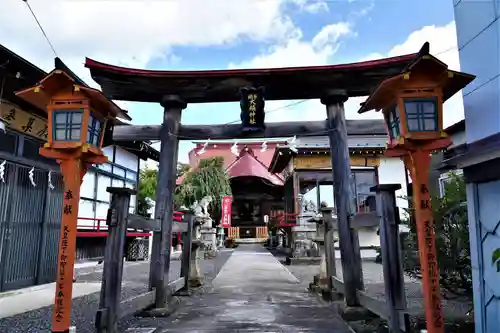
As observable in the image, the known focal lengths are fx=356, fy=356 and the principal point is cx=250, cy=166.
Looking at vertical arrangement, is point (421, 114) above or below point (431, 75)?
below

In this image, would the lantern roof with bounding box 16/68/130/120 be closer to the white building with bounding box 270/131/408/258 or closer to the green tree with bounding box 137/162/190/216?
the white building with bounding box 270/131/408/258

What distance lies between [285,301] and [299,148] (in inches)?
372

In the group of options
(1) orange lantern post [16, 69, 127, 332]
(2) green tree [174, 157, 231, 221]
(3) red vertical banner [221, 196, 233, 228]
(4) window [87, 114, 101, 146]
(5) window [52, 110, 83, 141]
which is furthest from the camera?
(2) green tree [174, 157, 231, 221]

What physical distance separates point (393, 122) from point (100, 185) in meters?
11.5

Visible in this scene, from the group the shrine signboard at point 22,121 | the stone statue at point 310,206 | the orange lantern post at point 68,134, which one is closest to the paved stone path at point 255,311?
the orange lantern post at point 68,134

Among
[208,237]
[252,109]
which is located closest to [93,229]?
[208,237]

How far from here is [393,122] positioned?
3742 mm

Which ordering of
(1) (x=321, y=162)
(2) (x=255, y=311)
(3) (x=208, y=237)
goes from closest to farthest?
(2) (x=255, y=311)
(1) (x=321, y=162)
(3) (x=208, y=237)

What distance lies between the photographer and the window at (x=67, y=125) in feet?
12.1

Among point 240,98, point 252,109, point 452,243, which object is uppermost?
point 240,98

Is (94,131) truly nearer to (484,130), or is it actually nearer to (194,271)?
(484,130)

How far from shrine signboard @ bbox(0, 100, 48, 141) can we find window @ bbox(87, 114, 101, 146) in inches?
160

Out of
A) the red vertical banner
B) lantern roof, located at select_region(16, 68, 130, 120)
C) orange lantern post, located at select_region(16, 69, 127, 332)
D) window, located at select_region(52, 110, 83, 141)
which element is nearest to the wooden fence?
orange lantern post, located at select_region(16, 69, 127, 332)

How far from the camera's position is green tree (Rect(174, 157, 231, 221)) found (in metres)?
20.7
